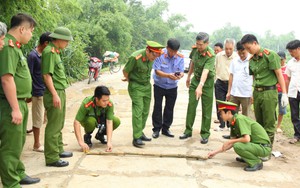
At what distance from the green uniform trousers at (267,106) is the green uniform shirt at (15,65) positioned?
2.94 metres

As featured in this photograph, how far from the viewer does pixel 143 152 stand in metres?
4.53

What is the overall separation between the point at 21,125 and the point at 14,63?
1.87 feet

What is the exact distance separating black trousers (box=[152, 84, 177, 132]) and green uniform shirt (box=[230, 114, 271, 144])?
1.43 m

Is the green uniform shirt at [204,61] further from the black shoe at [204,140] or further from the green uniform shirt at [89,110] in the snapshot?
the green uniform shirt at [89,110]

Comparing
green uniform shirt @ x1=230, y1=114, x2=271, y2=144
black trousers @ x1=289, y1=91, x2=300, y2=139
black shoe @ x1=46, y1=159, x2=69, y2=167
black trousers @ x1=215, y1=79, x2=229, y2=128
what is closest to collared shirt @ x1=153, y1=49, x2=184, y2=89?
black trousers @ x1=215, y1=79, x2=229, y2=128

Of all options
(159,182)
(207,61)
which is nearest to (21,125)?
(159,182)

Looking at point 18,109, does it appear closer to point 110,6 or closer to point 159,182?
point 159,182

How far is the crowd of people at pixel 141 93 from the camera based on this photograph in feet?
9.98

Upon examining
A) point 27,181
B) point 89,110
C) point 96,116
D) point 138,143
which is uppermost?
point 89,110

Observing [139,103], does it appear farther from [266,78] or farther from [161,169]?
[266,78]

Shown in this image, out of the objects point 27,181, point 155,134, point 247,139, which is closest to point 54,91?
point 27,181

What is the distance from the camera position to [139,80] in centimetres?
495

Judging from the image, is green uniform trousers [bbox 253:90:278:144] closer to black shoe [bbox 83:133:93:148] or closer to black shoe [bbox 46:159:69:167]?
black shoe [bbox 83:133:93:148]

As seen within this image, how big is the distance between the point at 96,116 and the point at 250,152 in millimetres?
2077
